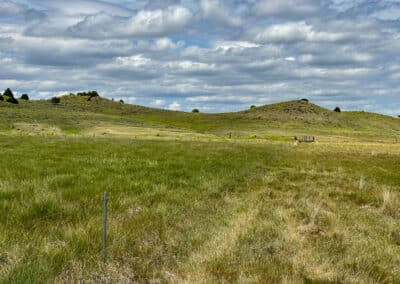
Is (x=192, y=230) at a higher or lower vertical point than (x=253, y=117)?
lower

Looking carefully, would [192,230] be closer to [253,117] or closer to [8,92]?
[253,117]

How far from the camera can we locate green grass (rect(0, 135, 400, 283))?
5.75m

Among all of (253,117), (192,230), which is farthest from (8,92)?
(192,230)

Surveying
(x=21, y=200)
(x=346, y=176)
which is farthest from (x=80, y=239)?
(x=346, y=176)

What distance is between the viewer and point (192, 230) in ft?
25.3

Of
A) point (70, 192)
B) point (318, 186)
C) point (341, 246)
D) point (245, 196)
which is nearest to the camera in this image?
point (341, 246)

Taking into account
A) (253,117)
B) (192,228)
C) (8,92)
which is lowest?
(192,228)

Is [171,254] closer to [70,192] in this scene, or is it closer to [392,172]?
[70,192]

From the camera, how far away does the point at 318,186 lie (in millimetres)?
14883

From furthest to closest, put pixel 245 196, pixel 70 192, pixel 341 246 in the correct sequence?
pixel 245 196, pixel 70 192, pixel 341 246

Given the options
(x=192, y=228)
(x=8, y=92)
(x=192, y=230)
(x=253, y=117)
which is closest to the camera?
(x=192, y=230)

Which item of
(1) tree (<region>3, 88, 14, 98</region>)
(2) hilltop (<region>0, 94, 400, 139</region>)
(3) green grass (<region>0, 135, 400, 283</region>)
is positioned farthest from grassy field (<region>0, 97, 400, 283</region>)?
(1) tree (<region>3, 88, 14, 98</region>)

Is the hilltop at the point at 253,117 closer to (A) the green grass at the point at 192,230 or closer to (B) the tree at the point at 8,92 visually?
(B) the tree at the point at 8,92

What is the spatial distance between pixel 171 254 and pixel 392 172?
17.8m
